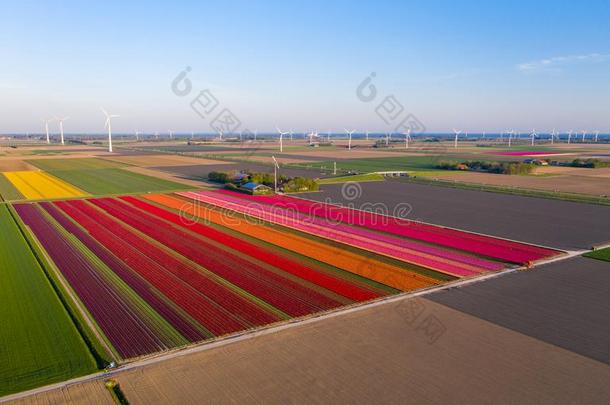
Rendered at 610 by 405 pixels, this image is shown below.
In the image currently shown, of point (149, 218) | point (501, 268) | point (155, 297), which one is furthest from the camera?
point (149, 218)

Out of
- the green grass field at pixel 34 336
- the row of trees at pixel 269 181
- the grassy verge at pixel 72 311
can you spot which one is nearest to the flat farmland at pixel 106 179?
the row of trees at pixel 269 181

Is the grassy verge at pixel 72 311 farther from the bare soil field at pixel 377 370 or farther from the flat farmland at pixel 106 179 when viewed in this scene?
the flat farmland at pixel 106 179

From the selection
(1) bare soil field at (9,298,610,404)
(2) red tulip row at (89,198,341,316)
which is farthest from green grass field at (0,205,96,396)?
(2) red tulip row at (89,198,341,316)

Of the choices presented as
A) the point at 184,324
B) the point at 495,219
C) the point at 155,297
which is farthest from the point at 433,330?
the point at 495,219

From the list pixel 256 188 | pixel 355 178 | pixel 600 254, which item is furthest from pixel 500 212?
pixel 355 178

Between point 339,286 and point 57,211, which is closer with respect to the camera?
point 339,286

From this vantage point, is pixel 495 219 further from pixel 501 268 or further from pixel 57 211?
pixel 57 211

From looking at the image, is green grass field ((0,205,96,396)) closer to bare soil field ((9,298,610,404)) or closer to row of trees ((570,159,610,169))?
bare soil field ((9,298,610,404))
